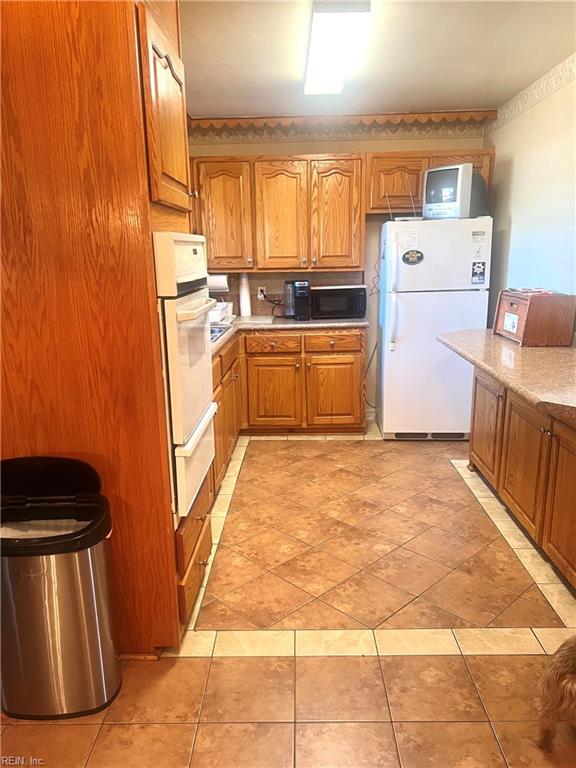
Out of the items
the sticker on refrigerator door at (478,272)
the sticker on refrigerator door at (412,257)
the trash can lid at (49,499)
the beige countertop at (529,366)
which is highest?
the sticker on refrigerator door at (412,257)

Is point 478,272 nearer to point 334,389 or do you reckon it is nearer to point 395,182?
point 395,182

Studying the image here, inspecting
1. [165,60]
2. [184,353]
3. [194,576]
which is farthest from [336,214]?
[194,576]

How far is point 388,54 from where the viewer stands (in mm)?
2797

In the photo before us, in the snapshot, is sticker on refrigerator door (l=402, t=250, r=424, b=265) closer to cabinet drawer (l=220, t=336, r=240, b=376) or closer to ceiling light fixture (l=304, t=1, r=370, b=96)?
ceiling light fixture (l=304, t=1, r=370, b=96)

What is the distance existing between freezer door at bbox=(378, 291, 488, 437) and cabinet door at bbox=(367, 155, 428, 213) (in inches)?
30.3

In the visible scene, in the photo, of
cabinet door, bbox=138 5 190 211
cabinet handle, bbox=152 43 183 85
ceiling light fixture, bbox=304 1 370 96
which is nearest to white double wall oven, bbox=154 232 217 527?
cabinet door, bbox=138 5 190 211

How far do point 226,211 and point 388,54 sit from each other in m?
1.75

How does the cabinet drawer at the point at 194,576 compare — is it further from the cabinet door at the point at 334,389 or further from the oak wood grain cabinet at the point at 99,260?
the cabinet door at the point at 334,389

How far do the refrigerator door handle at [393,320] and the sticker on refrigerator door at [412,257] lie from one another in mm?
241

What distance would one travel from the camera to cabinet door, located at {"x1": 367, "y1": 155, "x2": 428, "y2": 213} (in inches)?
158

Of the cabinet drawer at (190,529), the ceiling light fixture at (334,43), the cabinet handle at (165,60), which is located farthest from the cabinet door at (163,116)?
the cabinet drawer at (190,529)

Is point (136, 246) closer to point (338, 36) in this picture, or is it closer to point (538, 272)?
point (338, 36)

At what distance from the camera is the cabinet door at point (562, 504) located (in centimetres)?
216

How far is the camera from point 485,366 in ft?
8.07
